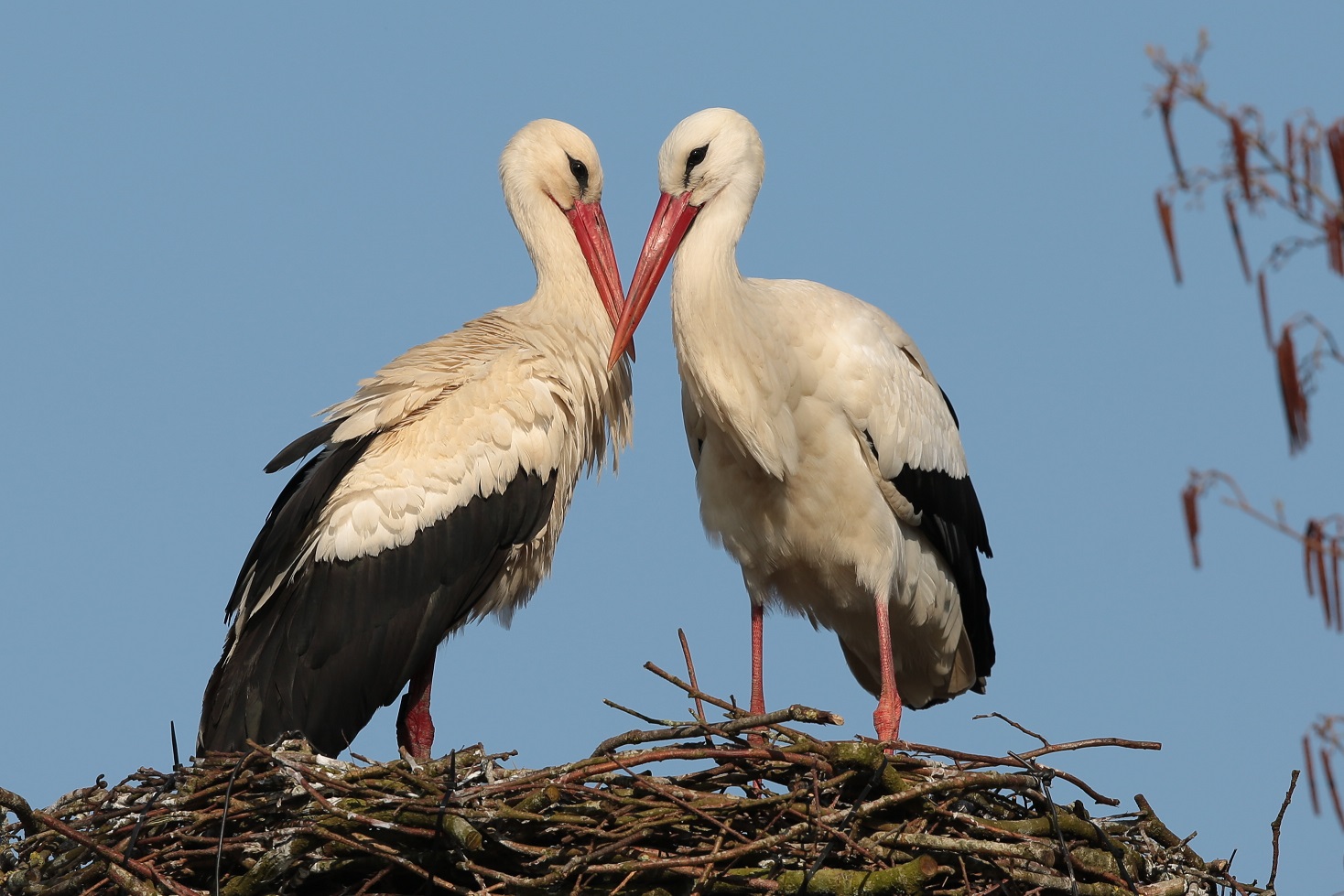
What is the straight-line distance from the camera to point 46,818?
202 inches

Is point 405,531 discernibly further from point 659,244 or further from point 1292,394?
point 1292,394

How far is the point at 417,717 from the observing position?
7.02m

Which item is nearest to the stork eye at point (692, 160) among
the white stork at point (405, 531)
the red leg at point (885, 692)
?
the white stork at point (405, 531)

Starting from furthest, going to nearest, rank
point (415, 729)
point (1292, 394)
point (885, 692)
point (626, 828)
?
point (415, 729) < point (885, 692) < point (626, 828) < point (1292, 394)

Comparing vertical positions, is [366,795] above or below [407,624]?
below

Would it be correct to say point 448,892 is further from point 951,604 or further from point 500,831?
point 951,604

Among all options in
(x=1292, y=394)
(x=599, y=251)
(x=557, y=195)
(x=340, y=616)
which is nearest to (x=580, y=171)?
(x=557, y=195)

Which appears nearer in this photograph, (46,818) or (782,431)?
(46,818)

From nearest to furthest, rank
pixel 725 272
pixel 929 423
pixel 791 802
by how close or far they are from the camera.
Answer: pixel 791 802
pixel 725 272
pixel 929 423

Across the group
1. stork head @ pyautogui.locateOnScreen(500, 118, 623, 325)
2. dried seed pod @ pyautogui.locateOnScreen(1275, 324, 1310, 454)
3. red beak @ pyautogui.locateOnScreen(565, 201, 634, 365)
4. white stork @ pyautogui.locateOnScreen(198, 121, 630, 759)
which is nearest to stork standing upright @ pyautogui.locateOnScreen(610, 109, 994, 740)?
white stork @ pyautogui.locateOnScreen(198, 121, 630, 759)

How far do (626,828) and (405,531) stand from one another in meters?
2.09

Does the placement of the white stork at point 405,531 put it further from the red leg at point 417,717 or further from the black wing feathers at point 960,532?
the black wing feathers at point 960,532

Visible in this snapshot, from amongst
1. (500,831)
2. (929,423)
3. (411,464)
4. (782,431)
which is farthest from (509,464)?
(500,831)

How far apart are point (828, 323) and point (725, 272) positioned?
1.60 feet
